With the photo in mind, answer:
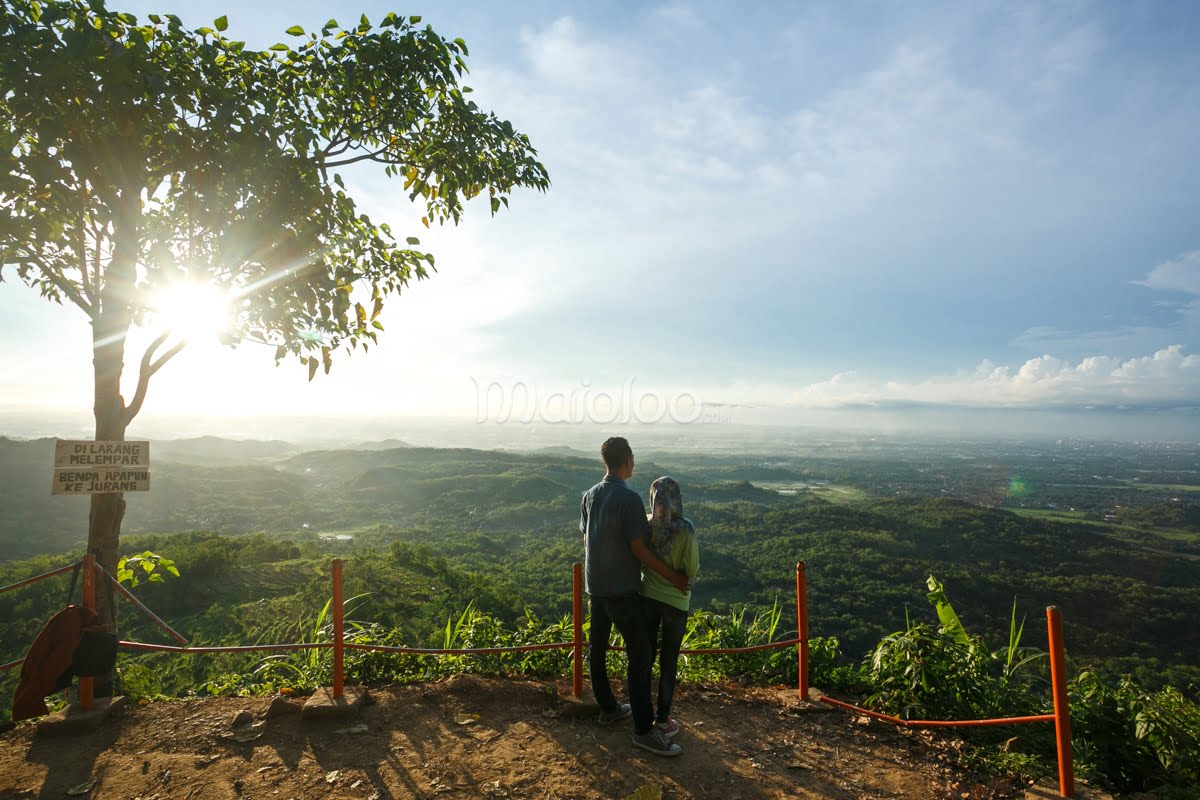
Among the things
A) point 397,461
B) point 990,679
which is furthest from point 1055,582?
point 397,461

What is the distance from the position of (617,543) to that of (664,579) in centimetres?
44

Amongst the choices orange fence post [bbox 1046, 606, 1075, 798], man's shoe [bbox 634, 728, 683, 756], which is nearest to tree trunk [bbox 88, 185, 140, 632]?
man's shoe [bbox 634, 728, 683, 756]

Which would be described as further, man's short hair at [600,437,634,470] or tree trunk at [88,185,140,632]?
tree trunk at [88,185,140,632]

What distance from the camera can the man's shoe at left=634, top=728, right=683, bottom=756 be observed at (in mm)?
3969

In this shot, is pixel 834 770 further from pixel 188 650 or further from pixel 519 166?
pixel 519 166

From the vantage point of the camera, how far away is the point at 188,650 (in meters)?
4.35

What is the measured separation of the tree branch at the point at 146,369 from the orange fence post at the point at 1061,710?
6889 mm

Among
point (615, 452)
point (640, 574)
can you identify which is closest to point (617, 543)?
point (640, 574)

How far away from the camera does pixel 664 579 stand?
3949 millimetres

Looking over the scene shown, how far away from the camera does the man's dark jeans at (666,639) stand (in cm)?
397

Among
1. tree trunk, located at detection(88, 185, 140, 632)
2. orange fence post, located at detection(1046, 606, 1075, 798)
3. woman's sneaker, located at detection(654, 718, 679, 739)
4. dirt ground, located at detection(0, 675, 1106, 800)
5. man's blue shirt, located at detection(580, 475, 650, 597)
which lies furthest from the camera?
tree trunk, located at detection(88, 185, 140, 632)

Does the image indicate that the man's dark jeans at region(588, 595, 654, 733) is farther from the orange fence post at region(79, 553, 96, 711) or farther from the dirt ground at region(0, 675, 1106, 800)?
the orange fence post at region(79, 553, 96, 711)

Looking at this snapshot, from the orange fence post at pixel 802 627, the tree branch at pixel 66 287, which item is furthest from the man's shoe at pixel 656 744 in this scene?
the tree branch at pixel 66 287

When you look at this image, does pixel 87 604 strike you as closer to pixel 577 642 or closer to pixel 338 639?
pixel 338 639
